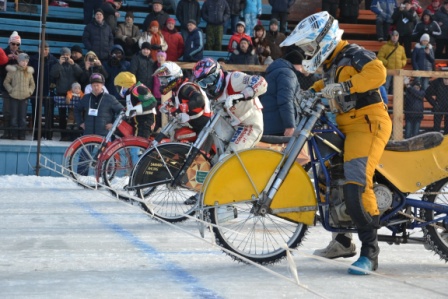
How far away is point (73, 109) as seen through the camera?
17.3m

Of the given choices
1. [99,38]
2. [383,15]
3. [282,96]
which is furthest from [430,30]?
[282,96]

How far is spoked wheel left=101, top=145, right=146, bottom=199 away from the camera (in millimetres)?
12492

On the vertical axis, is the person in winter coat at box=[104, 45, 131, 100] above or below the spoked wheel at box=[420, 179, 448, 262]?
above

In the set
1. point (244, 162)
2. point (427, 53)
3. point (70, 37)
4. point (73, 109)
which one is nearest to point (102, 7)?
point (70, 37)

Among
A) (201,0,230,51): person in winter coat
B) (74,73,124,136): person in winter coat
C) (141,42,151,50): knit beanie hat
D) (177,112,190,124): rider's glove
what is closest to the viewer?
(177,112,190,124): rider's glove

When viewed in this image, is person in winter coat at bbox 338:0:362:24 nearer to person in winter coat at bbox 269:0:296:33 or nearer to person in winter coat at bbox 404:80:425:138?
person in winter coat at bbox 269:0:296:33

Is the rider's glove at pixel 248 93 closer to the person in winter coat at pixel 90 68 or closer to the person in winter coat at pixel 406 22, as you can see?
the person in winter coat at pixel 90 68

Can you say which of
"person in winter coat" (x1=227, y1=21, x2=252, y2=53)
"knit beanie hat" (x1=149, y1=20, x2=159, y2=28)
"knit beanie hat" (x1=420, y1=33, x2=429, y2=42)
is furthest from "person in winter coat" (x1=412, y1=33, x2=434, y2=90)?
"knit beanie hat" (x1=149, y1=20, x2=159, y2=28)

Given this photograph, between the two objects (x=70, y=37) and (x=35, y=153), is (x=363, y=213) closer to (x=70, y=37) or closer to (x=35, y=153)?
(x=35, y=153)

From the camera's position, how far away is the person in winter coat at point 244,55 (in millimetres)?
18797

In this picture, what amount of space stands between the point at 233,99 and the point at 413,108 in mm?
7866

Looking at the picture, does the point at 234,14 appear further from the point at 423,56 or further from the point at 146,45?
the point at 423,56

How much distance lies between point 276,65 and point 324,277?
555 centimetres

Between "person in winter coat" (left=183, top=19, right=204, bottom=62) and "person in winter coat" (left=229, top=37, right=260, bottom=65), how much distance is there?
0.76m
